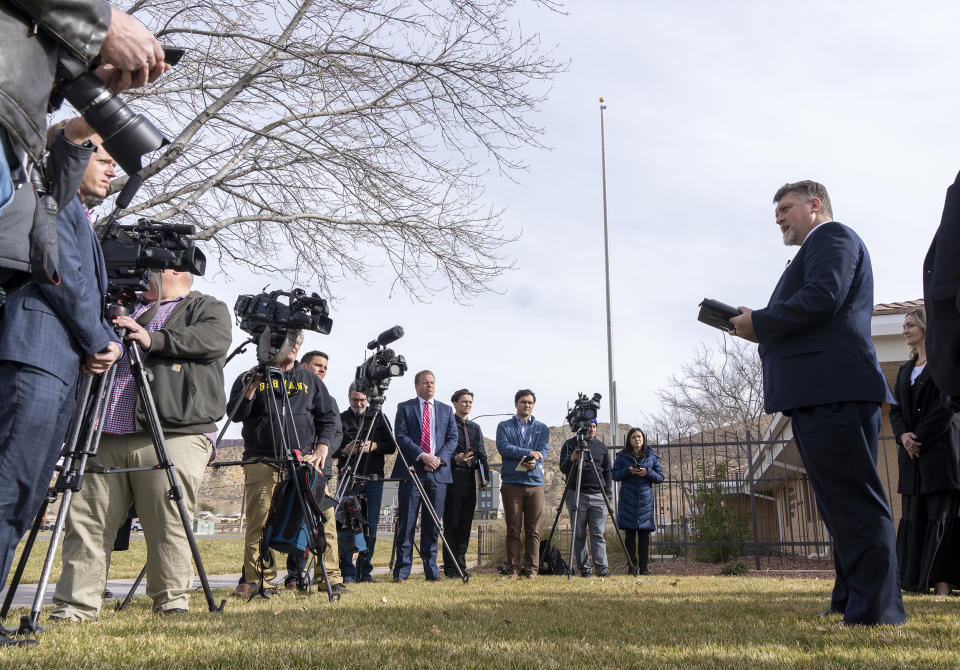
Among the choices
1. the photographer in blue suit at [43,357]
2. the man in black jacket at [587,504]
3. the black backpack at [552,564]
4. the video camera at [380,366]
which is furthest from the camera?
the black backpack at [552,564]

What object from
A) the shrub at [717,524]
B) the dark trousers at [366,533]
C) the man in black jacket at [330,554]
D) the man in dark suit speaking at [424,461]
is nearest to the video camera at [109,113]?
the man in black jacket at [330,554]

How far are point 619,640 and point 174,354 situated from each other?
271 cm

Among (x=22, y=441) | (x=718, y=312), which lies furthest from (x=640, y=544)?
(x=22, y=441)

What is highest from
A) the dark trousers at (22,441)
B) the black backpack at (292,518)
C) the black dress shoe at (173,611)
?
the dark trousers at (22,441)

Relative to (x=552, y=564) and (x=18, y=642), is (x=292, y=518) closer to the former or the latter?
(x=18, y=642)

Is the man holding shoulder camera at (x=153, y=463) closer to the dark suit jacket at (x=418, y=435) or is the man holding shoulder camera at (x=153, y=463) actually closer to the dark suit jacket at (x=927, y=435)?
the dark suit jacket at (x=418, y=435)

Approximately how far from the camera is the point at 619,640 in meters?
3.13

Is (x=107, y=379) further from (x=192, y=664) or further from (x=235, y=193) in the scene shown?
(x=235, y=193)

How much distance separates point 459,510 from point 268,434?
3201 millimetres

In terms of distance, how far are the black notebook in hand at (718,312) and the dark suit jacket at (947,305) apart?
1.73 m

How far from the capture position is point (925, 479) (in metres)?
5.54

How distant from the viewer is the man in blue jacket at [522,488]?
8.37 metres

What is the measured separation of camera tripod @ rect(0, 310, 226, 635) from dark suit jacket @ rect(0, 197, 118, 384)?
643mm

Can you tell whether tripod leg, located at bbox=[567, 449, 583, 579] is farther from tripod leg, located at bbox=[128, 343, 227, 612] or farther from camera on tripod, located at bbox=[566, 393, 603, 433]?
tripod leg, located at bbox=[128, 343, 227, 612]
